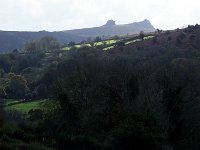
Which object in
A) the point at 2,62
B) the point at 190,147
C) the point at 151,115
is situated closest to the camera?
the point at 151,115

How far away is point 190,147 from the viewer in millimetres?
38562

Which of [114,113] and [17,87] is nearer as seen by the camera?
[114,113]

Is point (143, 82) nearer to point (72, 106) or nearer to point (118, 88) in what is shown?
point (118, 88)

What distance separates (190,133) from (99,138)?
10056 millimetres

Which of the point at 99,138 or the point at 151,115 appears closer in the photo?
the point at 151,115

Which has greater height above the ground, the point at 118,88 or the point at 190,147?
the point at 118,88

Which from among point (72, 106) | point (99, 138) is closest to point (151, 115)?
point (99, 138)

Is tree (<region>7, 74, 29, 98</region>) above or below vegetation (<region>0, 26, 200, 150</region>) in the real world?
below

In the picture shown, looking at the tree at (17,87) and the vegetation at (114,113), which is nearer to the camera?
the vegetation at (114,113)

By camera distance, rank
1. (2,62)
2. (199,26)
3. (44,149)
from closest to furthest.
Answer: (44,149) < (199,26) < (2,62)

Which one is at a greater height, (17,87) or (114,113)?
(114,113)

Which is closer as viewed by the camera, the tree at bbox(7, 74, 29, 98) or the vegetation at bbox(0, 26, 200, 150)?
the vegetation at bbox(0, 26, 200, 150)

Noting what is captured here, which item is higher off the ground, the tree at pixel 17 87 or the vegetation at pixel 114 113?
the vegetation at pixel 114 113

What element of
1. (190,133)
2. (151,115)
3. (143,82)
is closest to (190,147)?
(190,133)
